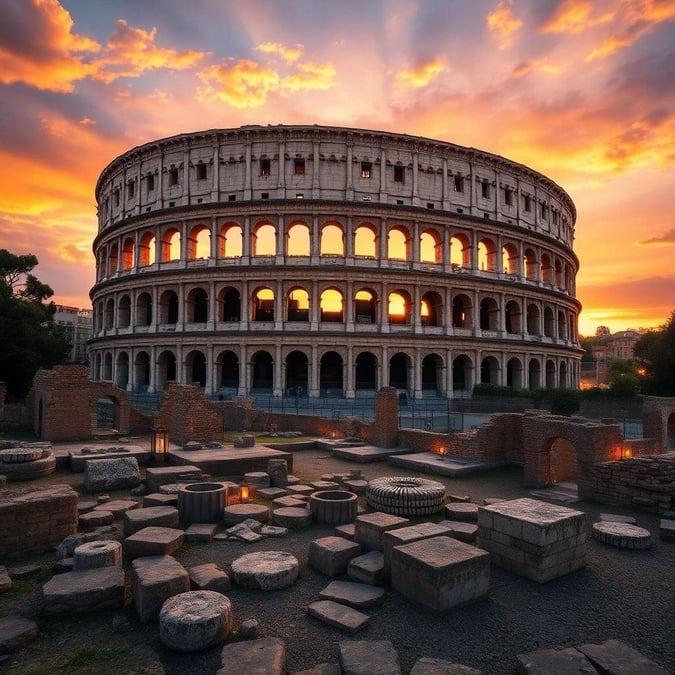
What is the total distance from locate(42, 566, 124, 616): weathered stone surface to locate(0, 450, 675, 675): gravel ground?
96 mm

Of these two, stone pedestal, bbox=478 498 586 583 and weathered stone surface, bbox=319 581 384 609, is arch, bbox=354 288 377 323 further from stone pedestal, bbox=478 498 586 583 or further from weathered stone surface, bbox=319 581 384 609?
weathered stone surface, bbox=319 581 384 609

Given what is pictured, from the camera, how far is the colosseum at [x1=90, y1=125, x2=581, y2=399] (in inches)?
1256

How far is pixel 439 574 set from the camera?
493 centimetres

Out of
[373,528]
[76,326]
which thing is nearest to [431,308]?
[373,528]

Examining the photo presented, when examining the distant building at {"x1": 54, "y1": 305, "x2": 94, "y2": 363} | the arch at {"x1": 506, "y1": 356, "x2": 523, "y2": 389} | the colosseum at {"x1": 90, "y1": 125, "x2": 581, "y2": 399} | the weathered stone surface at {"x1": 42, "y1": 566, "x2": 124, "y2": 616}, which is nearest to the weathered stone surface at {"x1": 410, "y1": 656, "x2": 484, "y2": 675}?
the weathered stone surface at {"x1": 42, "y1": 566, "x2": 124, "y2": 616}

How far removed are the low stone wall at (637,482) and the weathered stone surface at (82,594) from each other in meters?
9.30

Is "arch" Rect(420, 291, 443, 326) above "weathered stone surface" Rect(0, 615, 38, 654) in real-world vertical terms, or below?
above

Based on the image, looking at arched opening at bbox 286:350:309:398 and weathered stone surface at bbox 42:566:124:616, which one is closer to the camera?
weathered stone surface at bbox 42:566:124:616

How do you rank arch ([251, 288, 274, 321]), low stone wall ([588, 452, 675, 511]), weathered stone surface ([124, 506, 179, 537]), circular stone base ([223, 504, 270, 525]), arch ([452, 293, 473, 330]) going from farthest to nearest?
arch ([251, 288, 274, 321]) < arch ([452, 293, 473, 330]) < low stone wall ([588, 452, 675, 511]) < circular stone base ([223, 504, 270, 525]) < weathered stone surface ([124, 506, 179, 537])

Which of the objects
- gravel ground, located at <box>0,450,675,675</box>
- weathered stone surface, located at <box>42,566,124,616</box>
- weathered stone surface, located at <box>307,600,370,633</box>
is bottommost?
gravel ground, located at <box>0,450,675,675</box>

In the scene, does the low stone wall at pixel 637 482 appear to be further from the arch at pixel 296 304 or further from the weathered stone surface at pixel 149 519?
the arch at pixel 296 304

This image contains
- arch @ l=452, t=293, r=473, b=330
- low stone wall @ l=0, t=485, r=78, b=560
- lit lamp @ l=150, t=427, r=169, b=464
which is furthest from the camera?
arch @ l=452, t=293, r=473, b=330

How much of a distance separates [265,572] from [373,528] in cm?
170

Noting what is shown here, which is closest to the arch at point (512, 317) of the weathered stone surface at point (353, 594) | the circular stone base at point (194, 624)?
the weathered stone surface at point (353, 594)
